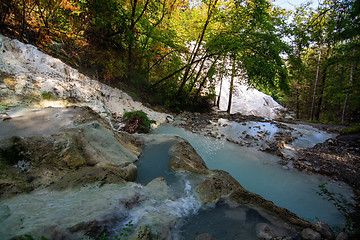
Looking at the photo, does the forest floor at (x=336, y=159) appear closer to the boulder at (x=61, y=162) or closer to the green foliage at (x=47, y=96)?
the boulder at (x=61, y=162)

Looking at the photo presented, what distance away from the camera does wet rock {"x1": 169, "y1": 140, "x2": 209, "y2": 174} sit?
3.45m

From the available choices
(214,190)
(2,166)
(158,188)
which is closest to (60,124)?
(2,166)

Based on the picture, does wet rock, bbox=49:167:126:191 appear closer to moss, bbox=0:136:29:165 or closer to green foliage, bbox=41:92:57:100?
moss, bbox=0:136:29:165

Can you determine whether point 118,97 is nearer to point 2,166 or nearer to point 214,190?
point 2,166

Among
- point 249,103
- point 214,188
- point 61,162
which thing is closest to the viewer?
point 61,162

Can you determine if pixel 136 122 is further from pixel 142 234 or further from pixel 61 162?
pixel 142 234

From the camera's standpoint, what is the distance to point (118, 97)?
8.23 metres

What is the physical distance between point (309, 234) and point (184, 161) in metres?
2.36

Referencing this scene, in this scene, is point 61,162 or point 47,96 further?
point 47,96

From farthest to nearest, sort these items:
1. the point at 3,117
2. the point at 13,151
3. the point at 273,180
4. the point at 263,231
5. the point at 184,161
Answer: the point at 273,180 → the point at 184,161 → the point at 3,117 → the point at 13,151 → the point at 263,231

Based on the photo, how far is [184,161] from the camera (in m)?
3.72

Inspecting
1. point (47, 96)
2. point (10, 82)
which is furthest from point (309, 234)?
point (10, 82)

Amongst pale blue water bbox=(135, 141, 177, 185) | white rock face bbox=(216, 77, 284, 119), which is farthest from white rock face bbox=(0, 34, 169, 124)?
white rock face bbox=(216, 77, 284, 119)

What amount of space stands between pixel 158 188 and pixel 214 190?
36.7 inches
